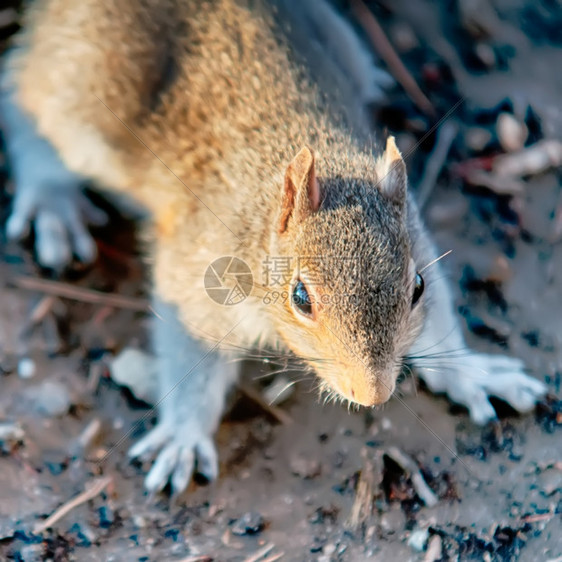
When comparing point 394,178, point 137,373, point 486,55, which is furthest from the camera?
point 486,55

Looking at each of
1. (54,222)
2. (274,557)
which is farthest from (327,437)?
(54,222)

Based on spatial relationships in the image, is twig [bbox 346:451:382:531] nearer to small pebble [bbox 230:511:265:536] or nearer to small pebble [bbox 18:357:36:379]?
small pebble [bbox 230:511:265:536]

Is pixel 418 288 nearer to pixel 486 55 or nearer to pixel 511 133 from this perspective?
pixel 511 133

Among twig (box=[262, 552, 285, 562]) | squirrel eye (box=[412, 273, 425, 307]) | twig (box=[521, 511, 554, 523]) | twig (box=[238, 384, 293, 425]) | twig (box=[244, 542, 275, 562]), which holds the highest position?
squirrel eye (box=[412, 273, 425, 307])

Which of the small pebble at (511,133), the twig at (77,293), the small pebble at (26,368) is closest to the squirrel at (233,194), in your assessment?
the twig at (77,293)

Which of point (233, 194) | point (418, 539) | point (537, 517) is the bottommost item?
A: point (537, 517)

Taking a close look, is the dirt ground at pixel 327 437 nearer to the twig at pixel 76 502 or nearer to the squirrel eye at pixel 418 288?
the twig at pixel 76 502

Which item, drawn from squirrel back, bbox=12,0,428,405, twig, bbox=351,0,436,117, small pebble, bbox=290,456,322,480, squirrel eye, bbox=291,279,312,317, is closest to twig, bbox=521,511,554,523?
small pebble, bbox=290,456,322,480
